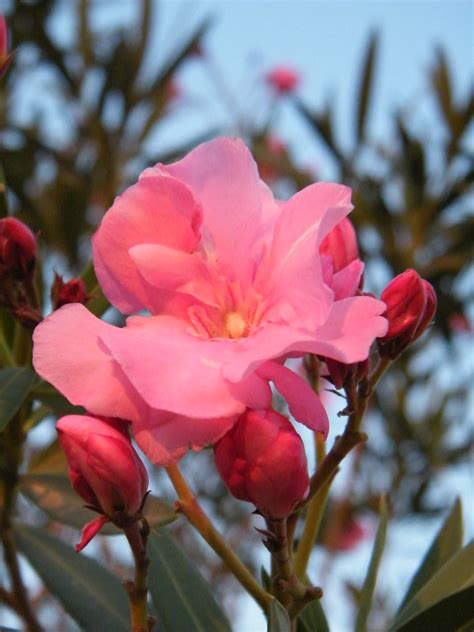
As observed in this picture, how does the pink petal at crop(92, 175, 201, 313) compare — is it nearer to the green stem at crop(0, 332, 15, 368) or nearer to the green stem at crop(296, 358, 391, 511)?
the green stem at crop(296, 358, 391, 511)

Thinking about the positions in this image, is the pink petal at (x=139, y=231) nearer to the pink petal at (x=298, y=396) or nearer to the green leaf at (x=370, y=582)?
the pink petal at (x=298, y=396)

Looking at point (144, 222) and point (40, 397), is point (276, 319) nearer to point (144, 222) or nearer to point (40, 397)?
point (144, 222)

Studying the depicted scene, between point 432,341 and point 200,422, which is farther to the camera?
point 432,341

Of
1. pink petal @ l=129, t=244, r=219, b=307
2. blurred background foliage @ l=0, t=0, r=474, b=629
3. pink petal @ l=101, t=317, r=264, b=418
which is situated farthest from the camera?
blurred background foliage @ l=0, t=0, r=474, b=629

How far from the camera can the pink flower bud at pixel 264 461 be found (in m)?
0.60

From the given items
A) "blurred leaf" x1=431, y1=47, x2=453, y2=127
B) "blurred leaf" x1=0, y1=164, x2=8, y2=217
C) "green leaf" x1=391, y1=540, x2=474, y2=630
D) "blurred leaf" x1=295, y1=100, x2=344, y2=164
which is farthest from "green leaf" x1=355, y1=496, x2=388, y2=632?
"blurred leaf" x1=431, y1=47, x2=453, y2=127

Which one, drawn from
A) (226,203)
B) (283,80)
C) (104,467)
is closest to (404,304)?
(226,203)

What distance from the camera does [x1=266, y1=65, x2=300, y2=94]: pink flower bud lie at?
421 centimetres

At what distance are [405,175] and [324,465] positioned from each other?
2.13 metres

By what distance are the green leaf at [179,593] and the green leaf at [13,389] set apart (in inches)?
7.0

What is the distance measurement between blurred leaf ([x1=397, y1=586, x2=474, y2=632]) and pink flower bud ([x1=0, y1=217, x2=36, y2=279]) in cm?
46

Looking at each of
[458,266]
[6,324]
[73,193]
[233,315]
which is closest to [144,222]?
[233,315]

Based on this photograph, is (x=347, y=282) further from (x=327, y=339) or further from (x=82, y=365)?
(x=82, y=365)

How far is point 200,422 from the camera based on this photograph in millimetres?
608
